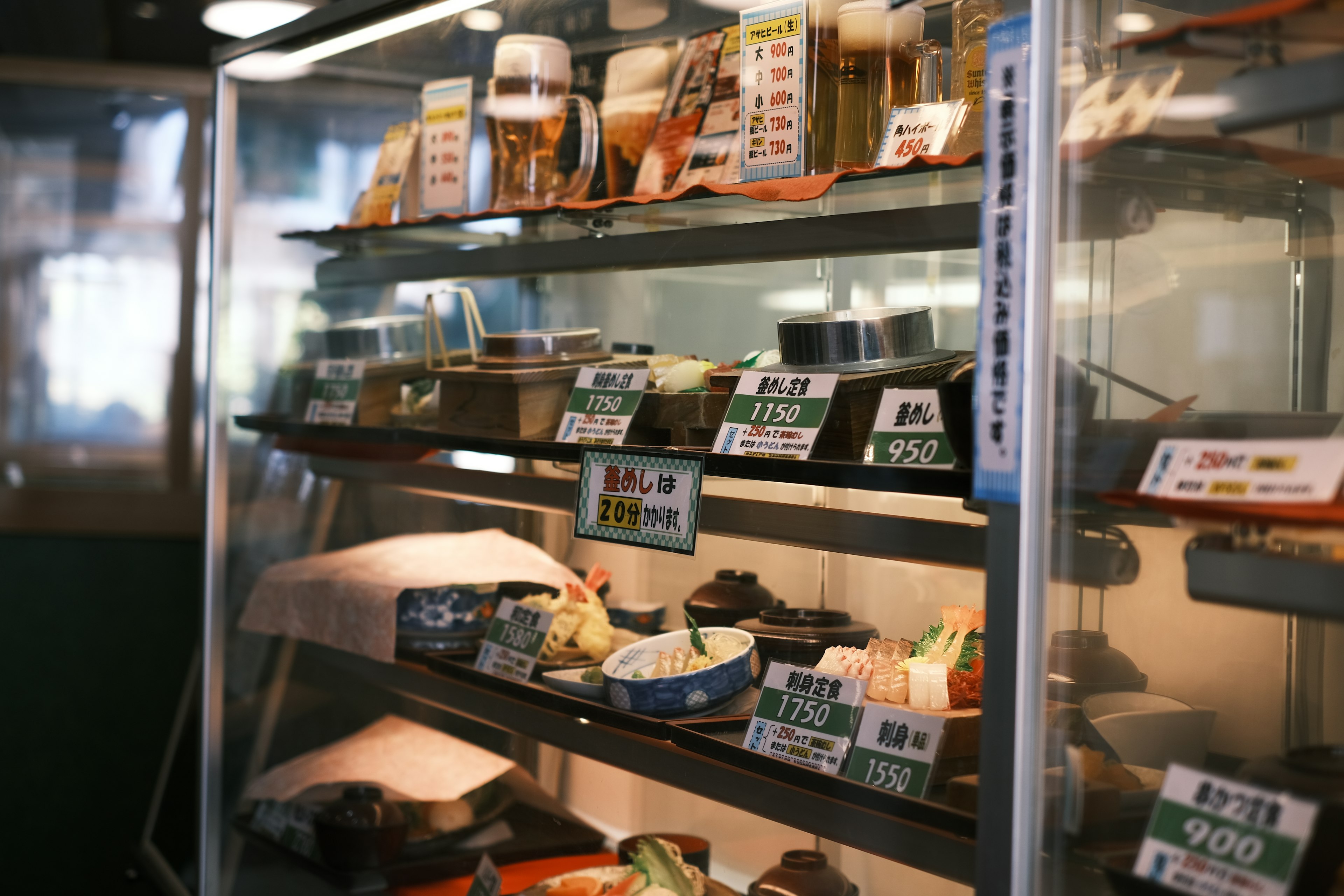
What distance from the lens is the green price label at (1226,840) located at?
30.2 inches

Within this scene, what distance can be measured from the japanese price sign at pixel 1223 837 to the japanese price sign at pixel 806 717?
35cm

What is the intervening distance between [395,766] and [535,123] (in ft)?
3.49

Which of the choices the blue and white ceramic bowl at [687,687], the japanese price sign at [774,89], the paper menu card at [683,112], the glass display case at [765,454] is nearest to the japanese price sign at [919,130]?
the glass display case at [765,454]

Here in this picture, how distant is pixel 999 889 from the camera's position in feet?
3.09

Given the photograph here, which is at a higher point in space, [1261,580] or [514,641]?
[1261,580]

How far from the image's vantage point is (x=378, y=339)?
1.95 meters

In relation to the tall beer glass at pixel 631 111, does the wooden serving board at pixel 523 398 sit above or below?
below

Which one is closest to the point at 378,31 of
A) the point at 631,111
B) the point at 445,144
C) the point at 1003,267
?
the point at 445,144

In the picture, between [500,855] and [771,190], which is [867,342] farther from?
[500,855]

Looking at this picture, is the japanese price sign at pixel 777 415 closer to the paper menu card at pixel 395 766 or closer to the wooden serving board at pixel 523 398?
the wooden serving board at pixel 523 398

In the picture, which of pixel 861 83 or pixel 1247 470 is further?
pixel 861 83

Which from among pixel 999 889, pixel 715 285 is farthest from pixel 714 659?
pixel 715 285

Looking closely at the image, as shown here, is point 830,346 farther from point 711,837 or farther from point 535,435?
point 711,837

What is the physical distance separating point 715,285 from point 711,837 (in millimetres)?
819
